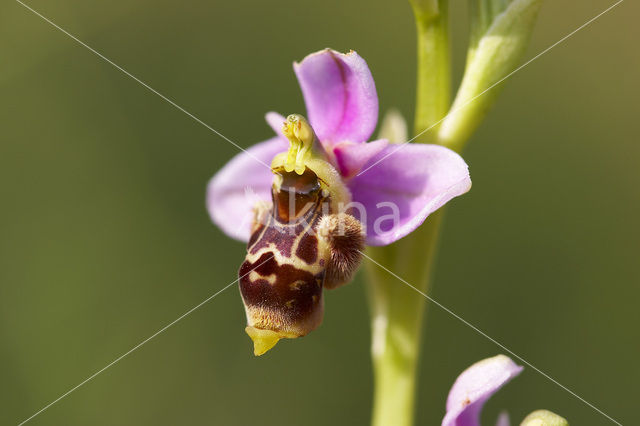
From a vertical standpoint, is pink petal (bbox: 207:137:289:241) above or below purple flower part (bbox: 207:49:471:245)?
below

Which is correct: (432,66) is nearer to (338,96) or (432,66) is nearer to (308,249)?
(338,96)

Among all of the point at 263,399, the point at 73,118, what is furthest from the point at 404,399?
the point at 73,118

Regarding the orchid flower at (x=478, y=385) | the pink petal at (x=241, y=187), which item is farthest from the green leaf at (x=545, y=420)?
the pink petal at (x=241, y=187)

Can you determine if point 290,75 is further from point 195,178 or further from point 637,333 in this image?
point 637,333

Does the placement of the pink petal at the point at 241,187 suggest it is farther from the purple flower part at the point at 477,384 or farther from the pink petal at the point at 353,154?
the purple flower part at the point at 477,384

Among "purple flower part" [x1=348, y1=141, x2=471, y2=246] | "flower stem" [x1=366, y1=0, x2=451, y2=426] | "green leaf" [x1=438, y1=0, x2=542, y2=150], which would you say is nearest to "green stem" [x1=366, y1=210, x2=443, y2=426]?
"flower stem" [x1=366, y1=0, x2=451, y2=426]

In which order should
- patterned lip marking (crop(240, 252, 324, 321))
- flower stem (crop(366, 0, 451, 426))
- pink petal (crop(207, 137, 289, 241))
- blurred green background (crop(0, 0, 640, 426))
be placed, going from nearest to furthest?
patterned lip marking (crop(240, 252, 324, 321)) → flower stem (crop(366, 0, 451, 426)) → pink petal (crop(207, 137, 289, 241)) → blurred green background (crop(0, 0, 640, 426))

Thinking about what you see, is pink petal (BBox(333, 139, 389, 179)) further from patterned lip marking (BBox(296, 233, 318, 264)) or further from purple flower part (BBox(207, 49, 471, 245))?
patterned lip marking (BBox(296, 233, 318, 264))
